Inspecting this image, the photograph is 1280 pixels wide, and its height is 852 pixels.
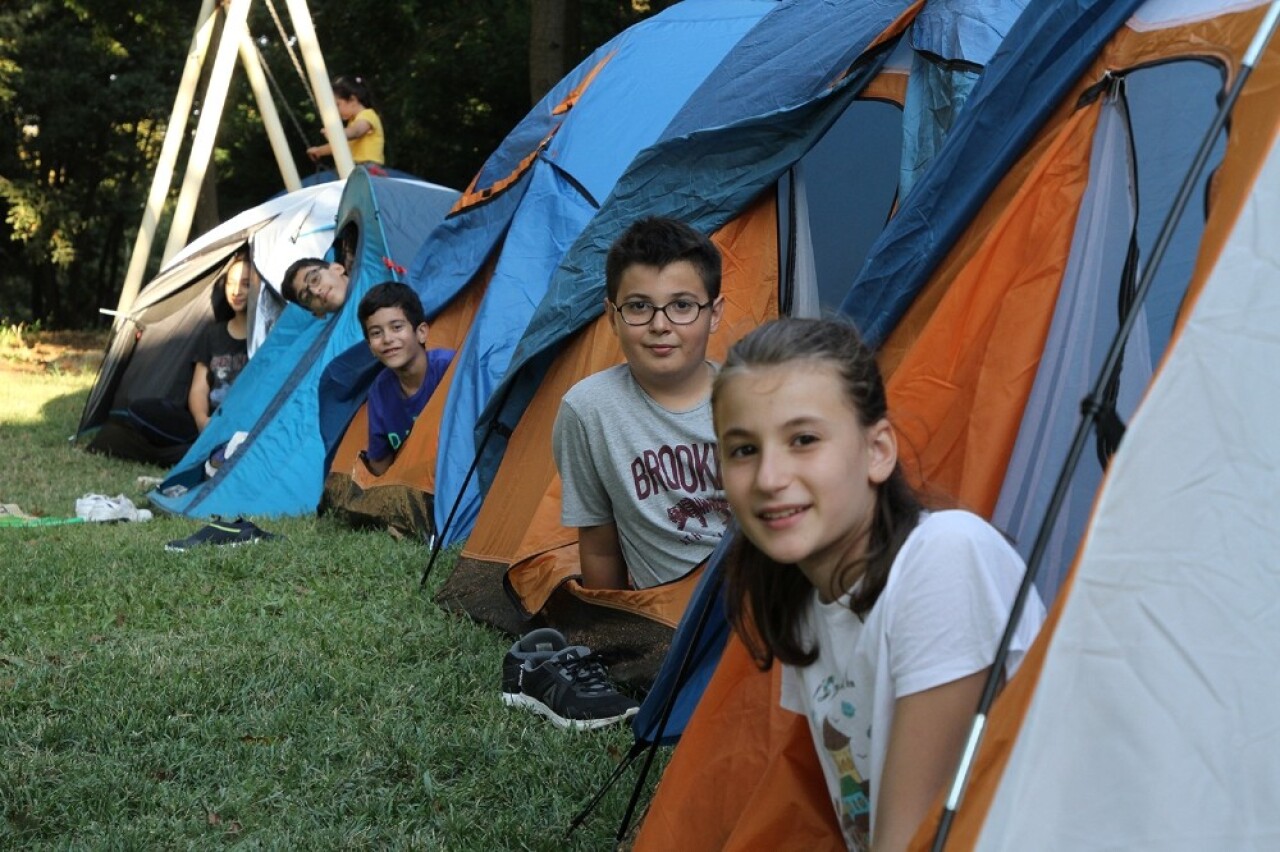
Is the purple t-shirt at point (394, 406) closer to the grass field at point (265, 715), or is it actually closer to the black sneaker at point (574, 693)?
the grass field at point (265, 715)

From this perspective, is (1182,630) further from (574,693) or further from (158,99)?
(158,99)

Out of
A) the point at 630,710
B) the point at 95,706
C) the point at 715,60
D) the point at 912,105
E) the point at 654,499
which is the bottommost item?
the point at 95,706

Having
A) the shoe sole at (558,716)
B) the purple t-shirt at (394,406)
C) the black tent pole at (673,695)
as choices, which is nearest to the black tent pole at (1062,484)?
the black tent pole at (673,695)

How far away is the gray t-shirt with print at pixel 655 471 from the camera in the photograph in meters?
3.67

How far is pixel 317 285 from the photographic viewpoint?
285 inches

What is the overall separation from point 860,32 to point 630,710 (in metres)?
1.94

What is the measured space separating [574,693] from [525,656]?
24 centimetres

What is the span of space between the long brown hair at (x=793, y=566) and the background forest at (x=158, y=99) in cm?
1279

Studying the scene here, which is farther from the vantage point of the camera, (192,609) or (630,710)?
(192,609)

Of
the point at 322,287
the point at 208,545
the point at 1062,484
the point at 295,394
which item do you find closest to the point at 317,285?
the point at 322,287

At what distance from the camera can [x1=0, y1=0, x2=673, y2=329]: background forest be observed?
1551cm

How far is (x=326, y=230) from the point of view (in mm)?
8672

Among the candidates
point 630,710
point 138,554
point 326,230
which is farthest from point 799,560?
point 326,230

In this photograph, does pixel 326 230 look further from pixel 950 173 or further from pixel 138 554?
pixel 950 173
